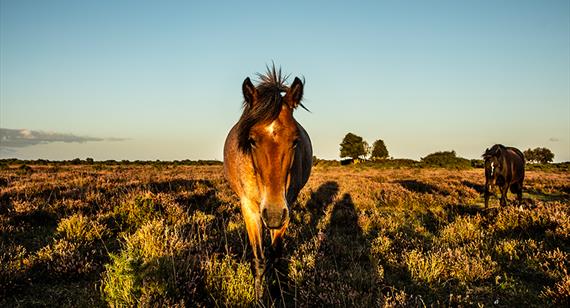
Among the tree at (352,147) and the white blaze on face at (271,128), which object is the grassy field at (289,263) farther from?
the tree at (352,147)

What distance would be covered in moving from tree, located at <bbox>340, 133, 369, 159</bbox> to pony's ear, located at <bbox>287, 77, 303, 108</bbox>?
72.7 m

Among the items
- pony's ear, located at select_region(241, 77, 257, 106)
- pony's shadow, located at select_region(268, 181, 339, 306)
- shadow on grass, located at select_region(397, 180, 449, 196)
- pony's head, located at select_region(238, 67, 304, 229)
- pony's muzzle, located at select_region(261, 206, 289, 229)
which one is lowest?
pony's shadow, located at select_region(268, 181, 339, 306)

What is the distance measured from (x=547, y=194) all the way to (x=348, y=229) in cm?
1373

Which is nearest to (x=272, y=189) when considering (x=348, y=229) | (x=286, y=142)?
(x=286, y=142)

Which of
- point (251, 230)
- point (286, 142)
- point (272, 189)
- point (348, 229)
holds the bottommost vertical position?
point (348, 229)

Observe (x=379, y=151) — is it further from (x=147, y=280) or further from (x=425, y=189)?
(x=147, y=280)

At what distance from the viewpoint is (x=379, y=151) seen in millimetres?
80375

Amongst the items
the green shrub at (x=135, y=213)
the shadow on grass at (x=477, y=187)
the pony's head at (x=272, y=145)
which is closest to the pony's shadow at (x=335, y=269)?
the pony's head at (x=272, y=145)

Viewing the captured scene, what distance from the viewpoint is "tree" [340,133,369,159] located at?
2972 inches

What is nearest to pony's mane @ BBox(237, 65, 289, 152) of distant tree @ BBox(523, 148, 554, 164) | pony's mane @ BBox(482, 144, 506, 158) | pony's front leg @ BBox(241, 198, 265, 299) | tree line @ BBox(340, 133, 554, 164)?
pony's front leg @ BBox(241, 198, 265, 299)

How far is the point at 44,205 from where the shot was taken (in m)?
7.59

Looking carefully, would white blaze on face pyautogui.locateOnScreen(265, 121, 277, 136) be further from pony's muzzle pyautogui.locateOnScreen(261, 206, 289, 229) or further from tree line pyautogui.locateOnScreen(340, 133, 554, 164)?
tree line pyautogui.locateOnScreen(340, 133, 554, 164)

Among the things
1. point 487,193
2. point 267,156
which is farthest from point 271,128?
point 487,193

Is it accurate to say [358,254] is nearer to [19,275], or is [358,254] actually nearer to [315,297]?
[315,297]
